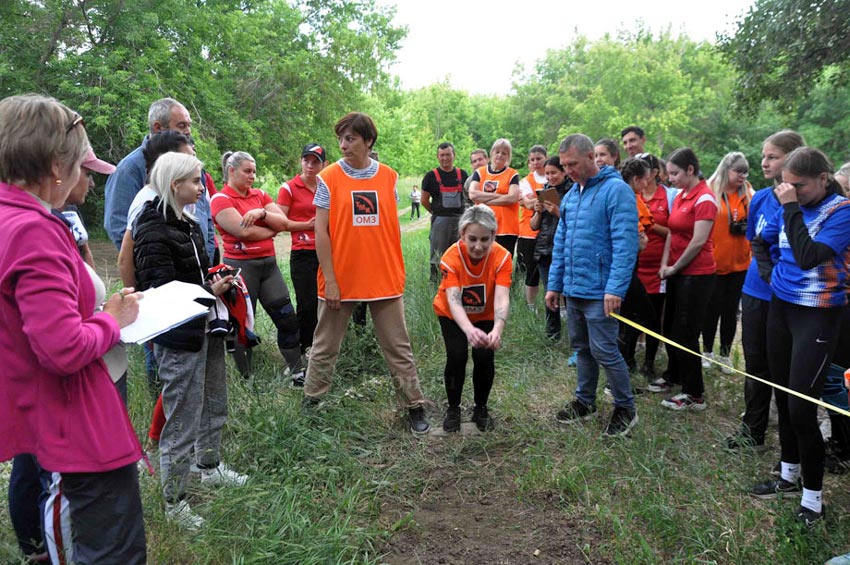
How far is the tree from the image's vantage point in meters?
13.0

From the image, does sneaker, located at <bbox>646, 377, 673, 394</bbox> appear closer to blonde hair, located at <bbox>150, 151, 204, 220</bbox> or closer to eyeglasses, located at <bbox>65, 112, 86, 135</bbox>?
blonde hair, located at <bbox>150, 151, 204, 220</bbox>

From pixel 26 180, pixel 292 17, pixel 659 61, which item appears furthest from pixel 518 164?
pixel 26 180

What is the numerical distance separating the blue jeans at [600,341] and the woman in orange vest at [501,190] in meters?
A: 3.03

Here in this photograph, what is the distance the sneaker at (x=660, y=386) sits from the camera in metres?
4.98

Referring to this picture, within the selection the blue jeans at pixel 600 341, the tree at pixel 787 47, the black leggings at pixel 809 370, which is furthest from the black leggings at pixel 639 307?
the tree at pixel 787 47

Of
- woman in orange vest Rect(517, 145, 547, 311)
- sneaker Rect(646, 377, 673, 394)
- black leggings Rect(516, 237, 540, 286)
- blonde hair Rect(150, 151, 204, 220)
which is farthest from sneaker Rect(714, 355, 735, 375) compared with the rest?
blonde hair Rect(150, 151, 204, 220)

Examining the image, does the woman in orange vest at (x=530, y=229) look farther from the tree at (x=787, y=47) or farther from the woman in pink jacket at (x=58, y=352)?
the tree at (x=787, y=47)

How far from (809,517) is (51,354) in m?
3.31

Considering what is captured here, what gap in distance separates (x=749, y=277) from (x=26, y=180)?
3.63m

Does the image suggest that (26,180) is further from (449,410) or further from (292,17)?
(292,17)

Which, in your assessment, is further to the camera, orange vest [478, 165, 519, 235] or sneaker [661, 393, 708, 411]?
orange vest [478, 165, 519, 235]

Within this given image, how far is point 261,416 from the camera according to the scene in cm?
382

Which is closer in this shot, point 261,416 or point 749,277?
point 749,277

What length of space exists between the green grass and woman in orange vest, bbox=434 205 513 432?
35cm
